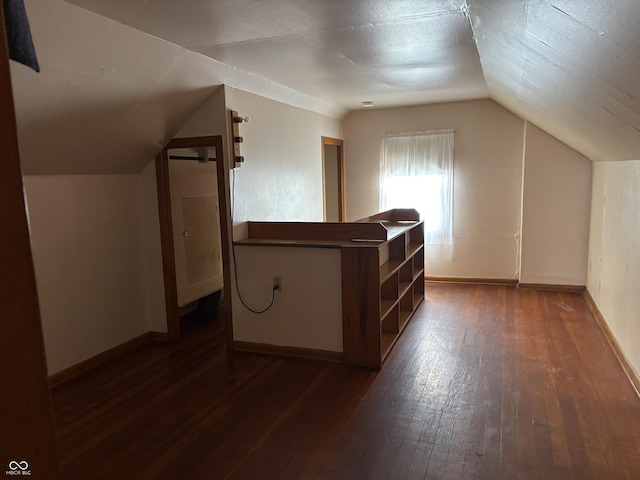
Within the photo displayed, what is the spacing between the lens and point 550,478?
214cm

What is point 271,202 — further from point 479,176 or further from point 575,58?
point 575,58

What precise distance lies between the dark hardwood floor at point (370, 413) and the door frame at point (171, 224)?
28 centimetres

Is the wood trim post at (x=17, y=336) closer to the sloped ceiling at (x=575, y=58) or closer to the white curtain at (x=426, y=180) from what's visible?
the sloped ceiling at (x=575, y=58)

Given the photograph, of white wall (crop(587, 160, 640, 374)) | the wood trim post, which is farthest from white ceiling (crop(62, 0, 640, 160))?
the wood trim post

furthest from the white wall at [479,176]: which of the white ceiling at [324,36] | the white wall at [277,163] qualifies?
the white ceiling at [324,36]

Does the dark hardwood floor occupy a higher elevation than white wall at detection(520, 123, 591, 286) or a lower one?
lower

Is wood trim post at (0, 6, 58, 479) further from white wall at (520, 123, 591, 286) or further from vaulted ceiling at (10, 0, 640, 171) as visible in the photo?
white wall at (520, 123, 591, 286)

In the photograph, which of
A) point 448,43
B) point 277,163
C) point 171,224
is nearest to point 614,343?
point 448,43

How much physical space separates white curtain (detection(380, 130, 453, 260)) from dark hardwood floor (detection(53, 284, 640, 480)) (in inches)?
83.9

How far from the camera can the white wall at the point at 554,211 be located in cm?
530

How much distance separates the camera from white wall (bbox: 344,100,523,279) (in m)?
5.72

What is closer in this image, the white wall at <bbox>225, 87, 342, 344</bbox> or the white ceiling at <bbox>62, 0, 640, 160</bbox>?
the white ceiling at <bbox>62, 0, 640, 160</bbox>

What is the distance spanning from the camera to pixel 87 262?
11.9 ft

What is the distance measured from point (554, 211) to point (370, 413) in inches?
151
